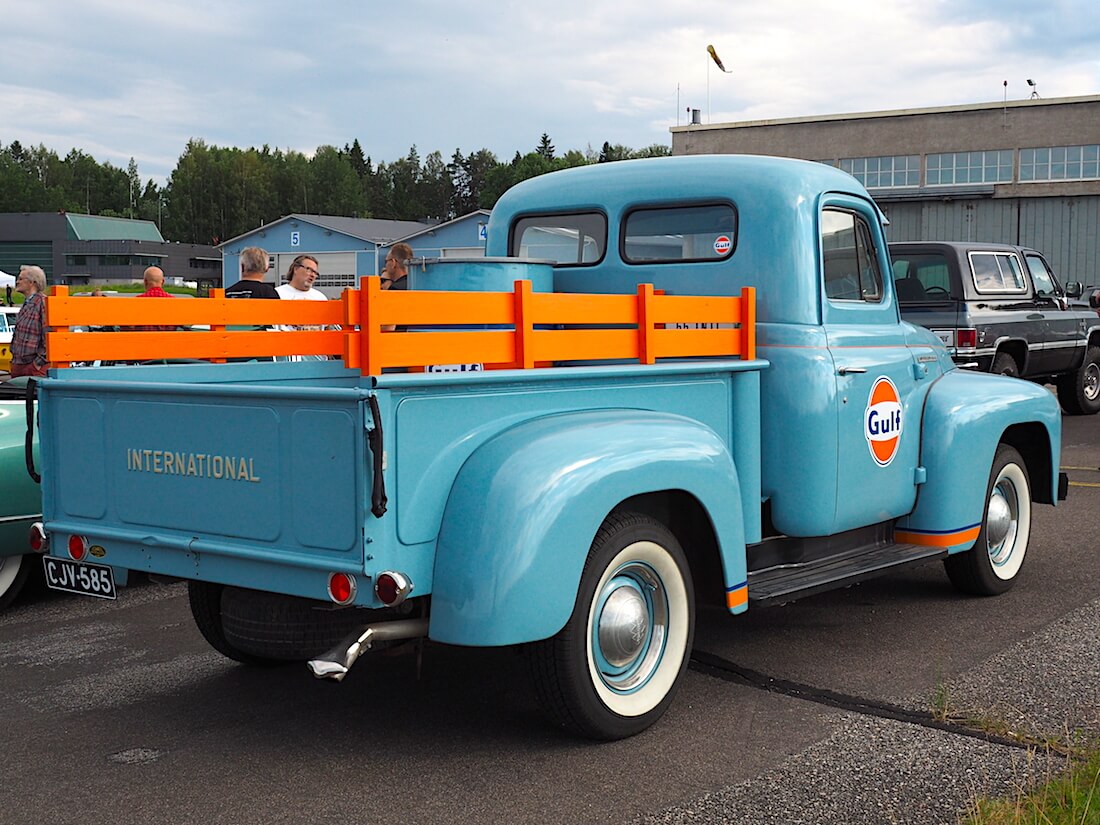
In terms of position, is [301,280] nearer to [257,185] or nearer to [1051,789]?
[1051,789]

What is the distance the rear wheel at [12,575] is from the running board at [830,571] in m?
3.65

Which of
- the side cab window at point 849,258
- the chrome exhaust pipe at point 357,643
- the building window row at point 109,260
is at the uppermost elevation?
the building window row at point 109,260

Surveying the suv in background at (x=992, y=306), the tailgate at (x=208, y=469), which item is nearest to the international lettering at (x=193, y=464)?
the tailgate at (x=208, y=469)

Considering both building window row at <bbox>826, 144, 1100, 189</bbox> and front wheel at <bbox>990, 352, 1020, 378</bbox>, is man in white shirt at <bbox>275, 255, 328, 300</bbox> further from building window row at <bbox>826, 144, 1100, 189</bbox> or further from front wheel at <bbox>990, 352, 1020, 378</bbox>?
building window row at <bbox>826, 144, 1100, 189</bbox>

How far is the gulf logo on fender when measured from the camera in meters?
5.32

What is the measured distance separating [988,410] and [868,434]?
992 mm

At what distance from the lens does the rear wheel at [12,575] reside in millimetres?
6105

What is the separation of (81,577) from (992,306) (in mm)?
11004

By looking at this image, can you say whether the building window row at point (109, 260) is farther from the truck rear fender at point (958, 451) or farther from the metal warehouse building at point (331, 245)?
the truck rear fender at point (958, 451)

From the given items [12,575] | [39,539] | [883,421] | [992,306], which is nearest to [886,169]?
[992,306]

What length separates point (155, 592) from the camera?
660cm

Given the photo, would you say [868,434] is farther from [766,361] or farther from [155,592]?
[155,592]

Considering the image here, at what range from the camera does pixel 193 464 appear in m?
3.93

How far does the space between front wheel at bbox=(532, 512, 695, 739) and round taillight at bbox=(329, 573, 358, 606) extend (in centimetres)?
66
